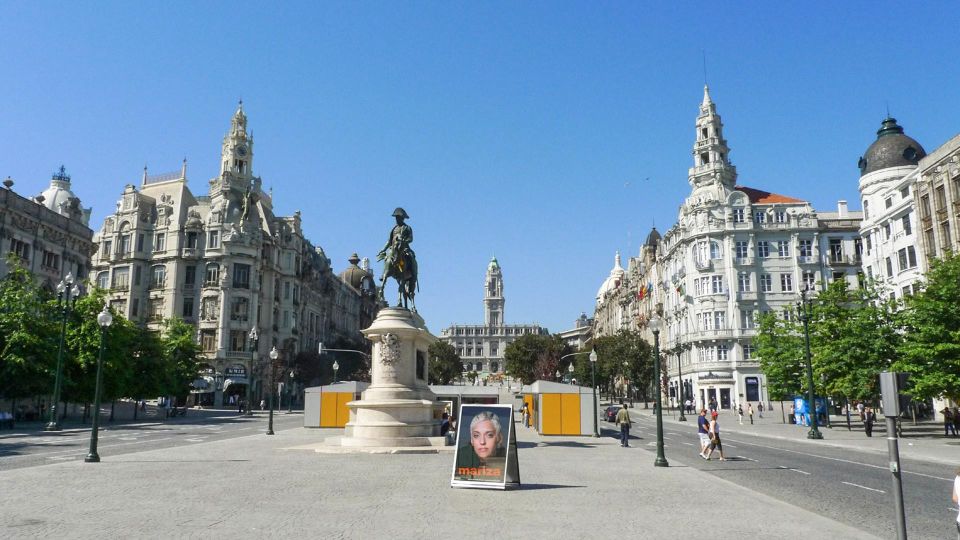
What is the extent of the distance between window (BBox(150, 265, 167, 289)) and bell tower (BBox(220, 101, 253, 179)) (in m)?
13.7

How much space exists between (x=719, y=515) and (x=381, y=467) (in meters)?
9.60

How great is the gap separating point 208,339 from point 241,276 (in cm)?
806

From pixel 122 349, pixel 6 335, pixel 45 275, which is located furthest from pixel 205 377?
pixel 6 335

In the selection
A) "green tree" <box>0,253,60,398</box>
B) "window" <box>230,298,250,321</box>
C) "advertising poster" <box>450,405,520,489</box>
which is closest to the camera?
"advertising poster" <box>450,405,520,489</box>

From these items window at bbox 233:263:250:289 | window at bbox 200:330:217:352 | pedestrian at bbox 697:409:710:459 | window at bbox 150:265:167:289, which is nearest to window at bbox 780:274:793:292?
pedestrian at bbox 697:409:710:459

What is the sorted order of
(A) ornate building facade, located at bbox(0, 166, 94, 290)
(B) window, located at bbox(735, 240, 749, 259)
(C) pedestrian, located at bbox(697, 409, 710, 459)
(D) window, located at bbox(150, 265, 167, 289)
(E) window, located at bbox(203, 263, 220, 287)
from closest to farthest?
(C) pedestrian, located at bbox(697, 409, 710, 459) → (A) ornate building facade, located at bbox(0, 166, 94, 290) → (B) window, located at bbox(735, 240, 749, 259) → (E) window, located at bbox(203, 263, 220, 287) → (D) window, located at bbox(150, 265, 167, 289)

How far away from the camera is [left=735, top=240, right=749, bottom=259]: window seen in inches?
2875

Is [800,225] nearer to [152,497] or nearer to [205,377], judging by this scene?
[205,377]

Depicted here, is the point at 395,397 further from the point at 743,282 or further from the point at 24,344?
the point at 743,282

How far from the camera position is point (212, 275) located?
252 feet

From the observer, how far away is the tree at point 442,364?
10475 cm

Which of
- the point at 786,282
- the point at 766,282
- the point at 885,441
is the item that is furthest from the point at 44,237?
the point at 786,282

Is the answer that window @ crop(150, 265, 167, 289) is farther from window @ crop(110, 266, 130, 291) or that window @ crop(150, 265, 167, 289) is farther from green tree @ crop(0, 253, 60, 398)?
green tree @ crop(0, 253, 60, 398)

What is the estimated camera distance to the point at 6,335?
40.4 m
